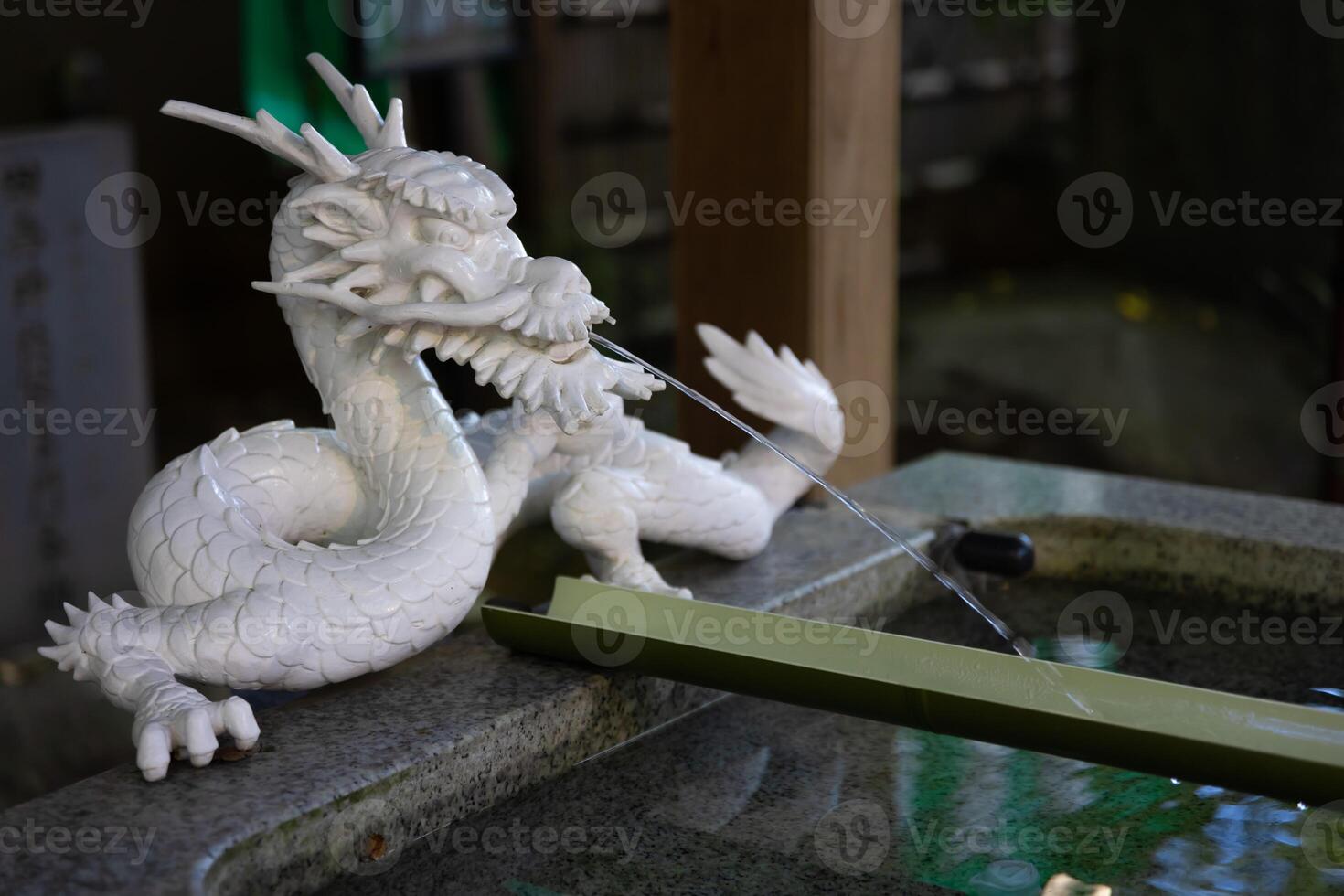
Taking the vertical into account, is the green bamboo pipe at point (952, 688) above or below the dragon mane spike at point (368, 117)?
below

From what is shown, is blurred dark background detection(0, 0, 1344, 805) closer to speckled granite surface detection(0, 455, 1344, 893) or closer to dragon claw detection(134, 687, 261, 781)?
speckled granite surface detection(0, 455, 1344, 893)

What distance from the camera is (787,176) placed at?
2.54m

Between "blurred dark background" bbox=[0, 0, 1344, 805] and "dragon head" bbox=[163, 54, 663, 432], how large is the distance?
1.16 m

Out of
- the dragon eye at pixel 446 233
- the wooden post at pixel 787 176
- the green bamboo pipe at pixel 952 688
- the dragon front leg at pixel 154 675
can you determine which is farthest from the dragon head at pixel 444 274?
the wooden post at pixel 787 176

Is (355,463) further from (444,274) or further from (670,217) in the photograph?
(670,217)

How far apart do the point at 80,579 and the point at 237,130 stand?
8.42 feet

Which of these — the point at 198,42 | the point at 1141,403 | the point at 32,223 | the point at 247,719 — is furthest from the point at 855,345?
the point at 1141,403

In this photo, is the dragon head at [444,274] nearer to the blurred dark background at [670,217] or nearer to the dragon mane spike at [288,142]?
the dragon mane spike at [288,142]

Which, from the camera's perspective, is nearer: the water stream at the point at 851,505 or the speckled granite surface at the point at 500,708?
the speckled granite surface at the point at 500,708

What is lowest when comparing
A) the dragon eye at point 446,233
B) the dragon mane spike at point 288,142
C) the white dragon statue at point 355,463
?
the white dragon statue at point 355,463

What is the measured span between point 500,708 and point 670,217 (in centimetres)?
239

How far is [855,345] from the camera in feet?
8.89

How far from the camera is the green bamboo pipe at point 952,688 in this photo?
1.26m

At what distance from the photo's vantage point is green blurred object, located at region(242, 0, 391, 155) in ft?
13.5
